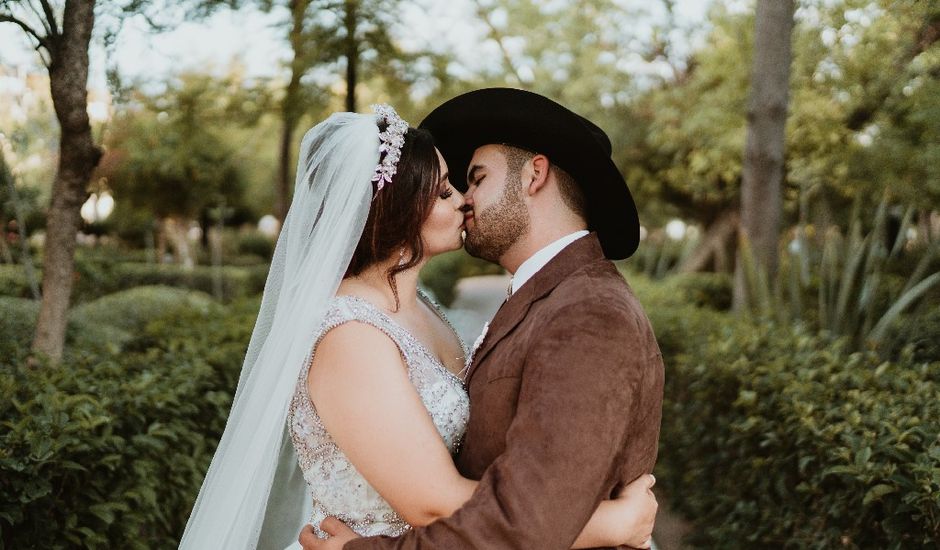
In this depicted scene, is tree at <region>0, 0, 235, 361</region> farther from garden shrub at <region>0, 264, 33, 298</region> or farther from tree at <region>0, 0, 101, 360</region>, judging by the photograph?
garden shrub at <region>0, 264, 33, 298</region>

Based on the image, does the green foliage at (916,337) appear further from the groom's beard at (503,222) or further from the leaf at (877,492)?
the groom's beard at (503,222)

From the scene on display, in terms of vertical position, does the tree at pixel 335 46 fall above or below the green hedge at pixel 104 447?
above

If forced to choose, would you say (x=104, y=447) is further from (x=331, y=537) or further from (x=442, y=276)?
(x=442, y=276)

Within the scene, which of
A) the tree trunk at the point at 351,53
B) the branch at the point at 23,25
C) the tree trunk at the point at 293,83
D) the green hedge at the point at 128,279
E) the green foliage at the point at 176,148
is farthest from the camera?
the green hedge at the point at 128,279

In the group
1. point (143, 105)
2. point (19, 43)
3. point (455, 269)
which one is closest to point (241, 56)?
point (143, 105)

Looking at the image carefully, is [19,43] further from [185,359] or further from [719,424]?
[719,424]

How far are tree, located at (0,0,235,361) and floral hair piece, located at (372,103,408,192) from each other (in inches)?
79.7

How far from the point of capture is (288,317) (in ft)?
7.68

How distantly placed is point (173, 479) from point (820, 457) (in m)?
2.70

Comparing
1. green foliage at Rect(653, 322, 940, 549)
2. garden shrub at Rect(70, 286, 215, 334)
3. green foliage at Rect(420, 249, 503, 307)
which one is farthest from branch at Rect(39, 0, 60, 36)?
Answer: green foliage at Rect(420, 249, 503, 307)

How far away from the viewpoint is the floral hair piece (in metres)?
2.41

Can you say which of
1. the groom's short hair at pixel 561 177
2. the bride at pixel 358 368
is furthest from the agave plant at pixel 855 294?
the bride at pixel 358 368

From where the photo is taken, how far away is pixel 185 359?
13.9 ft

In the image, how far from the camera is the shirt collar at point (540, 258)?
2.33 metres
